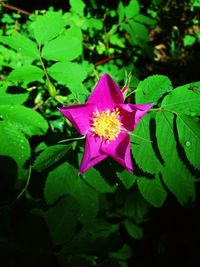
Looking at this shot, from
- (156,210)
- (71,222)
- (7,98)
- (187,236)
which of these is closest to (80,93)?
(7,98)

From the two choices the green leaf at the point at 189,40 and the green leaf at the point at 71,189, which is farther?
the green leaf at the point at 189,40

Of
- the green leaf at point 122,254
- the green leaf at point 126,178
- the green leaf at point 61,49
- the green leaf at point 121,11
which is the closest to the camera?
the green leaf at point 126,178

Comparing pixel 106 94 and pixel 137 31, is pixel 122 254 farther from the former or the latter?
pixel 137 31

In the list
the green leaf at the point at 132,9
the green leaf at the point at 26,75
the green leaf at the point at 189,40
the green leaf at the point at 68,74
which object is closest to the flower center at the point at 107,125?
the green leaf at the point at 68,74

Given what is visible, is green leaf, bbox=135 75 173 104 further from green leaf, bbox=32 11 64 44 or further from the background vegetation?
green leaf, bbox=32 11 64 44

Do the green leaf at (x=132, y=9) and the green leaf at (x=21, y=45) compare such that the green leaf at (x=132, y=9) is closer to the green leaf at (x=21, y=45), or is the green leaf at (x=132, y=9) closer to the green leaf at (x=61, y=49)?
the green leaf at (x=61, y=49)

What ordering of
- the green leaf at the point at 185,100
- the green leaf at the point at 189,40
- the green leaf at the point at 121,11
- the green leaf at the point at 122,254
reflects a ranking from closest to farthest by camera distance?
the green leaf at the point at 185,100
the green leaf at the point at 122,254
the green leaf at the point at 121,11
the green leaf at the point at 189,40

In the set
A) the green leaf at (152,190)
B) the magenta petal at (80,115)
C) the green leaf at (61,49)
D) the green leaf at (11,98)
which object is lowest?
the green leaf at (152,190)

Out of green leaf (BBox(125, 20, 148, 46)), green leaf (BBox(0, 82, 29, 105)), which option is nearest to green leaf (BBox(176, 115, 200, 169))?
green leaf (BBox(0, 82, 29, 105))

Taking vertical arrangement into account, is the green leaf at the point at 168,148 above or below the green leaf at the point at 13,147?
below
